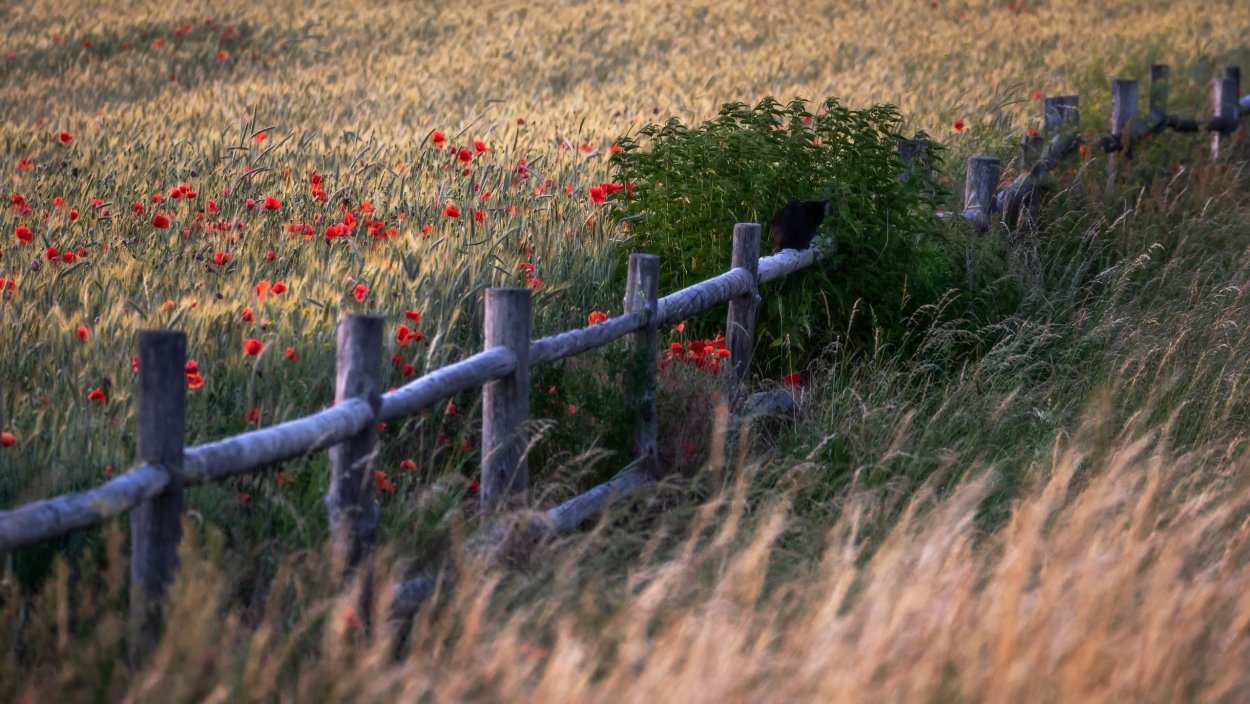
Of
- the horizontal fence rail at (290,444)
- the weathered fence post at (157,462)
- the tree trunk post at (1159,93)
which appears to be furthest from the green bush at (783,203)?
the tree trunk post at (1159,93)

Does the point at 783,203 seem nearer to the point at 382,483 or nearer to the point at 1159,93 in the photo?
the point at 382,483

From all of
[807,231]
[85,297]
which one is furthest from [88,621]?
[807,231]

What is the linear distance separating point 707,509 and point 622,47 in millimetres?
13704

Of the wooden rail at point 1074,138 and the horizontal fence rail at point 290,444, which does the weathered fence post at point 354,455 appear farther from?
the wooden rail at point 1074,138

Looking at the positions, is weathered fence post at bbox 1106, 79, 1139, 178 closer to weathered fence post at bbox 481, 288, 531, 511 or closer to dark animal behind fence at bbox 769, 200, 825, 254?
dark animal behind fence at bbox 769, 200, 825, 254

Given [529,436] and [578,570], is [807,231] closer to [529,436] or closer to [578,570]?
[529,436]

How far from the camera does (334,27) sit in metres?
18.6

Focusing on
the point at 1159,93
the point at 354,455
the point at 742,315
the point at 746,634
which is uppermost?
the point at 1159,93

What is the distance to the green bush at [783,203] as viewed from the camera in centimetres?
588

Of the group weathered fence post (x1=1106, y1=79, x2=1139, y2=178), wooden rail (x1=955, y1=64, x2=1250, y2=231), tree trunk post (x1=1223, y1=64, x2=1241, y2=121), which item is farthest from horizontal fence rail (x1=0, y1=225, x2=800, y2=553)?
tree trunk post (x1=1223, y1=64, x2=1241, y2=121)

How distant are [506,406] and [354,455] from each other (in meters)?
0.65

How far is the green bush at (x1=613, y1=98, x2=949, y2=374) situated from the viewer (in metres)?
5.88

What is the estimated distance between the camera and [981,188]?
24.0ft

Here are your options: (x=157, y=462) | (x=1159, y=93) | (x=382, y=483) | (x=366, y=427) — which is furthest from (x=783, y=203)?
(x=1159, y=93)
